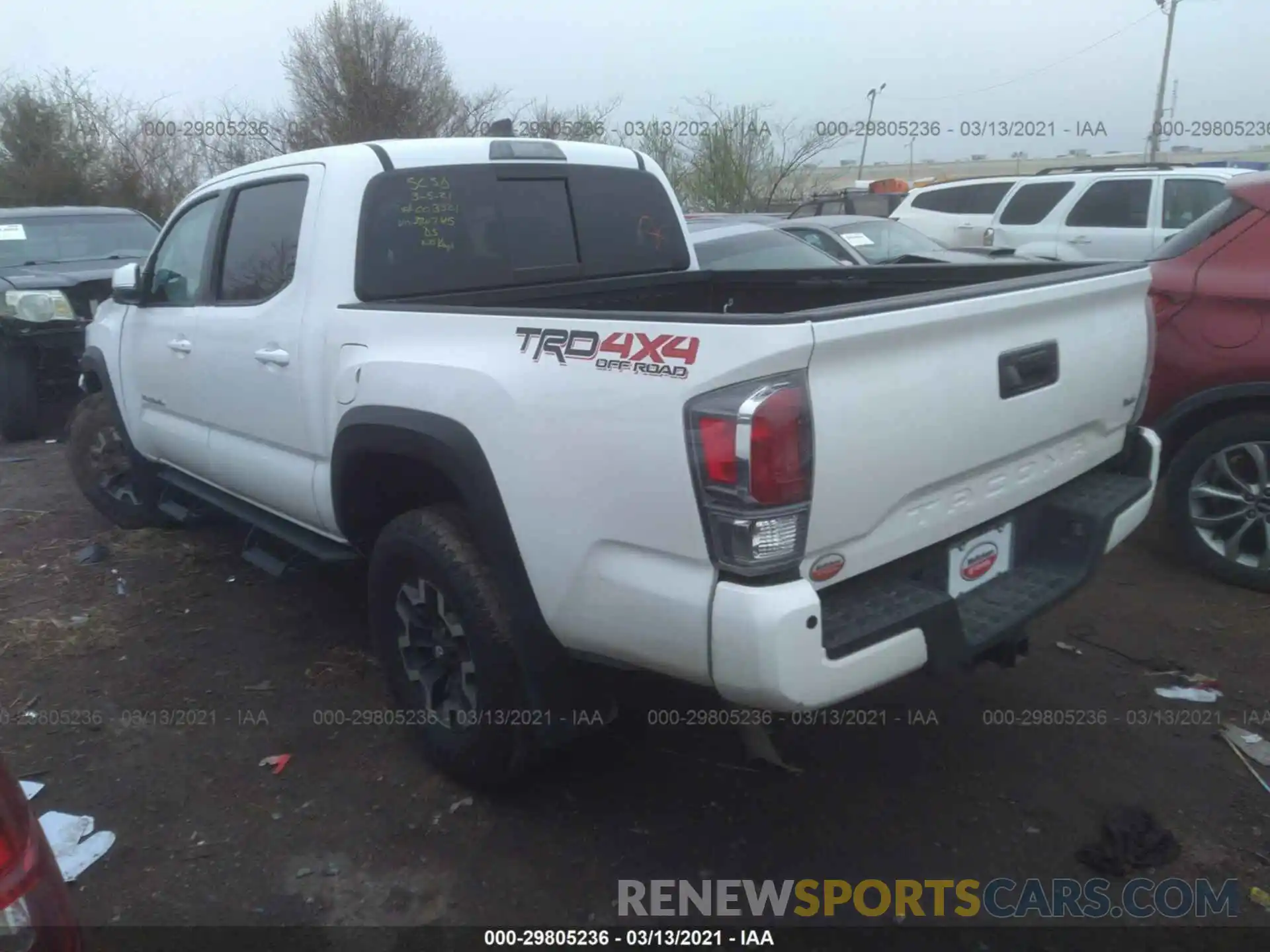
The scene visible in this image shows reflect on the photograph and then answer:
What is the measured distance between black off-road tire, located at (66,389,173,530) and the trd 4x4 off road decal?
4.14 metres

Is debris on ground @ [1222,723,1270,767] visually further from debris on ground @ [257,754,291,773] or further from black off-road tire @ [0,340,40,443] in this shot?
black off-road tire @ [0,340,40,443]

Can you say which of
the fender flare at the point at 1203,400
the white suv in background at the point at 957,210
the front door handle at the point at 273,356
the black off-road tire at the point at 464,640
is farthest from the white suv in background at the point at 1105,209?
the black off-road tire at the point at 464,640

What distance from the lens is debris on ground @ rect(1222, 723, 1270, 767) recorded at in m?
3.40

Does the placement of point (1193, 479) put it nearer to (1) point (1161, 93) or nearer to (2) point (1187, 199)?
(2) point (1187, 199)

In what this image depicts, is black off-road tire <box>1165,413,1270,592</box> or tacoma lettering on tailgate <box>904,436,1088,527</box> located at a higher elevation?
tacoma lettering on tailgate <box>904,436,1088,527</box>

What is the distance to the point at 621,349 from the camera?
2.50 m

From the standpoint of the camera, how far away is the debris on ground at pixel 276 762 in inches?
143

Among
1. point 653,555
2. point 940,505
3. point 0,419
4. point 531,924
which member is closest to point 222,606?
point 531,924

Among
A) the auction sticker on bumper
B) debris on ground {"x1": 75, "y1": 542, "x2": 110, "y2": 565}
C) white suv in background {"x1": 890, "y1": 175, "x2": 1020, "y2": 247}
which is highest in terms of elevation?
the auction sticker on bumper

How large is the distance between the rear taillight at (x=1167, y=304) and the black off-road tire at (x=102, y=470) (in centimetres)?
528

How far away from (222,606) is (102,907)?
90.0 inches

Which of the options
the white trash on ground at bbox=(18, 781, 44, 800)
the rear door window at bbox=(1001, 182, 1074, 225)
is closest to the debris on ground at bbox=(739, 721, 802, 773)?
the white trash on ground at bbox=(18, 781, 44, 800)

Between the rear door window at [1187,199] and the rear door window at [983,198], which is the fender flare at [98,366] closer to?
the rear door window at [1187,199]

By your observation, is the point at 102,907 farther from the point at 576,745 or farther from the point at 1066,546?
the point at 1066,546
